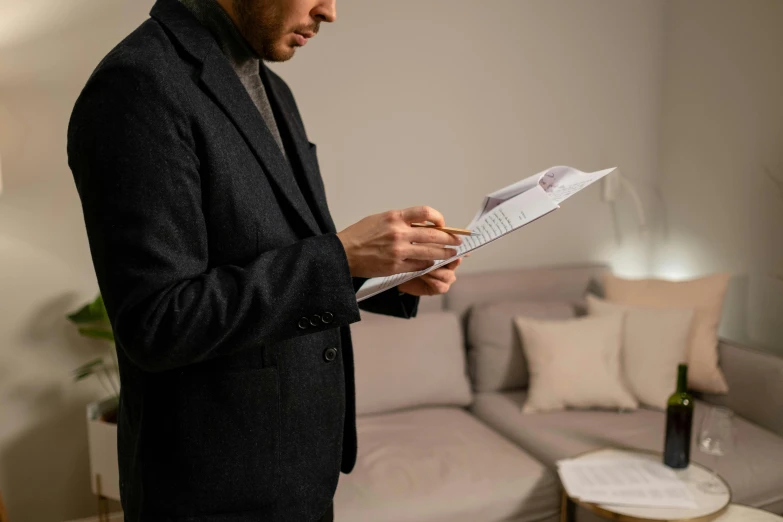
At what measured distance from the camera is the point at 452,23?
266cm

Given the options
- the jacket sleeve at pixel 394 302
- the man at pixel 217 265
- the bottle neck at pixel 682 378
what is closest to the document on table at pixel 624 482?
the bottle neck at pixel 682 378

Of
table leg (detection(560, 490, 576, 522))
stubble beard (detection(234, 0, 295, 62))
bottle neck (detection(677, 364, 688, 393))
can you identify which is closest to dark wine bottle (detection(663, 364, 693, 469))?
bottle neck (detection(677, 364, 688, 393))

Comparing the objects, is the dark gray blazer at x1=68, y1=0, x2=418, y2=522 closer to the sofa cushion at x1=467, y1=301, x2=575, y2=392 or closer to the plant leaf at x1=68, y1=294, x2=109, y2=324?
the plant leaf at x1=68, y1=294, x2=109, y2=324

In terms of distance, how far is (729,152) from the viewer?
2.73m

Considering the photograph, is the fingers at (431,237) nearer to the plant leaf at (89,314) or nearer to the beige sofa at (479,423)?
the beige sofa at (479,423)

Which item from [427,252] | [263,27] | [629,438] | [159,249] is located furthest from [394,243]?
[629,438]

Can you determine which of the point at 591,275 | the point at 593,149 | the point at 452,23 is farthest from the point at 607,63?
the point at 591,275

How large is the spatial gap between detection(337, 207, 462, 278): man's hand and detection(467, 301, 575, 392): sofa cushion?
5.67ft

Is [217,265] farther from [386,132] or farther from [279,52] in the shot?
[386,132]

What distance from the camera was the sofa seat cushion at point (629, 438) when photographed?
1.93 metres

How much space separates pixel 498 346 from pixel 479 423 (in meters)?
0.34

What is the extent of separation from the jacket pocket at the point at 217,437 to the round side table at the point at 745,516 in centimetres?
137

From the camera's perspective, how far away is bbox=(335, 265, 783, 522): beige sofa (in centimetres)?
189

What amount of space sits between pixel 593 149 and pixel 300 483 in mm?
2486
